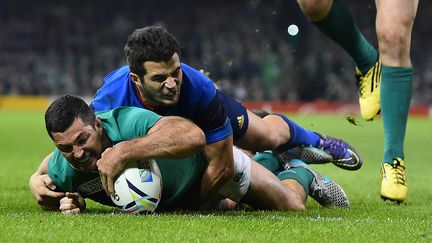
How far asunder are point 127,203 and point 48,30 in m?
27.6

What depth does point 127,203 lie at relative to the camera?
4.54 meters

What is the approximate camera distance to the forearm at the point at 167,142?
4312 millimetres

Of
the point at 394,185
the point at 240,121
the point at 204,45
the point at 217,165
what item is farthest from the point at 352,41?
the point at 204,45

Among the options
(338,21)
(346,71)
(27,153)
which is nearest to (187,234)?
(338,21)

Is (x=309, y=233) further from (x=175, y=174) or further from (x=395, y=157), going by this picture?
(x=395, y=157)

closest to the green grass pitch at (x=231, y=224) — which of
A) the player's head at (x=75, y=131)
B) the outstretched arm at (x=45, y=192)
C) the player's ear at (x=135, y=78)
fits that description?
the outstretched arm at (x=45, y=192)

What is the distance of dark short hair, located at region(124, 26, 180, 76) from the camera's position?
15.1 ft

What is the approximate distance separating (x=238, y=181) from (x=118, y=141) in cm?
80

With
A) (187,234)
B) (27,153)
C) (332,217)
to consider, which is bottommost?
(27,153)

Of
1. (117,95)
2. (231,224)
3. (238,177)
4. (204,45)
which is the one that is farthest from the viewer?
(204,45)

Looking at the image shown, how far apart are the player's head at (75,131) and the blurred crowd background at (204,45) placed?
21576mm

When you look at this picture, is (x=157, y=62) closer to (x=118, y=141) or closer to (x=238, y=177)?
(x=118, y=141)

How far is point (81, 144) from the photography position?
4.36 m

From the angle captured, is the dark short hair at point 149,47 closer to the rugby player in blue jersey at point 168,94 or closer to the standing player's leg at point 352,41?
the rugby player in blue jersey at point 168,94
